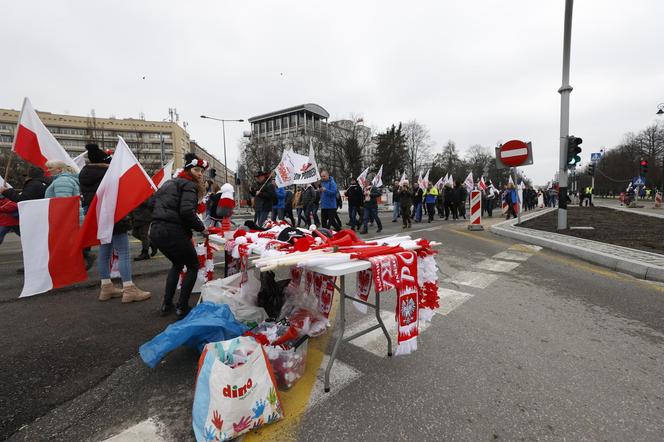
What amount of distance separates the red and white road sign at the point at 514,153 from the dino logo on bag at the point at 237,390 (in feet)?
37.0

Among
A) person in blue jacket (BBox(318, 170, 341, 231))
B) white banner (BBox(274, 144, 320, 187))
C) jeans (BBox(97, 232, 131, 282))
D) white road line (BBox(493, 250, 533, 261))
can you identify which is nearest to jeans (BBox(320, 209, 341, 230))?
person in blue jacket (BBox(318, 170, 341, 231))

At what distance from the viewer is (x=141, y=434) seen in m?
1.82

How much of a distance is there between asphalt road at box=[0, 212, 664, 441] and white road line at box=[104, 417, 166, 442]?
0.16 feet

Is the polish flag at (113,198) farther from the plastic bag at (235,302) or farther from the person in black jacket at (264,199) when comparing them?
the person in black jacket at (264,199)

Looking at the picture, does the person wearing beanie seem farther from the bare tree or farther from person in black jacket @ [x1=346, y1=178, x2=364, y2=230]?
the bare tree

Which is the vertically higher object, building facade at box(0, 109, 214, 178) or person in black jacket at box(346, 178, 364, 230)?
building facade at box(0, 109, 214, 178)

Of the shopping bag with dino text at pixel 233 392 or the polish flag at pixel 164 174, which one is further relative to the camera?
the polish flag at pixel 164 174

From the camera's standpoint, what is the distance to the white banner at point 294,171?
9.14 metres

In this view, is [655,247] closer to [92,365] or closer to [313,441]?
[313,441]

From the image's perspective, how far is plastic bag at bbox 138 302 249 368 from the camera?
7.28 ft

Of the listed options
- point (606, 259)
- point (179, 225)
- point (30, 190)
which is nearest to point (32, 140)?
point (30, 190)

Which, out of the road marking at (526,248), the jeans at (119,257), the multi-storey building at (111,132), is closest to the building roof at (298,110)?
the multi-storey building at (111,132)

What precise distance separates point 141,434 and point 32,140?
5.16 meters

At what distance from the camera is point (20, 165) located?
121ft
